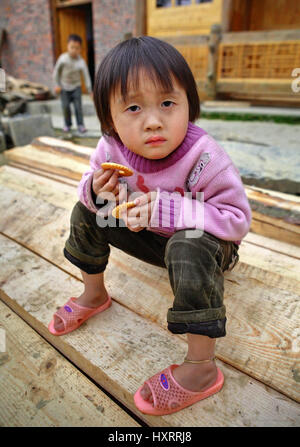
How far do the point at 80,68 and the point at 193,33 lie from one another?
7.33ft

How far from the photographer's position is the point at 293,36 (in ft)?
14.8

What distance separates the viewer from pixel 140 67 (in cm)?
86

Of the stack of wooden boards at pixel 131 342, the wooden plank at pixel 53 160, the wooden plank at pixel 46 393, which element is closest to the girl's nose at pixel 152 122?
the stack of wooden boards at pixel 131 342

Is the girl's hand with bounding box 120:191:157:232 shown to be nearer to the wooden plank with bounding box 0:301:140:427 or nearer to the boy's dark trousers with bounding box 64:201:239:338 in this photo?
the boy's dark trousers with bounding box 64:201:239:338

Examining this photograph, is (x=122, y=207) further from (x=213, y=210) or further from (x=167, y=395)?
(x=167, y=395)

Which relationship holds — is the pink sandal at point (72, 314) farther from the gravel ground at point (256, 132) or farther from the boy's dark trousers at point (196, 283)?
Answer: the gravel ground at point (256, 132)

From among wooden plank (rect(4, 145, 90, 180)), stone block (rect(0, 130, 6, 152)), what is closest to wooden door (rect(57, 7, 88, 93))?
stone block (rect(0, 130, 6, 152))

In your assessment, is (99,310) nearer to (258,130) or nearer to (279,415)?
(279,415)

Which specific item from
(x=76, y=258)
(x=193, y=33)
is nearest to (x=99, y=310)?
(x=76, y=258)

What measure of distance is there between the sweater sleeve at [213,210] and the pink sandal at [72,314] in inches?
17.1

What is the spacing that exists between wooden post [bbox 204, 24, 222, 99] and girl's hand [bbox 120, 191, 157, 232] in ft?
16.3

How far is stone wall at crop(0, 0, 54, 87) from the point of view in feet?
27.9

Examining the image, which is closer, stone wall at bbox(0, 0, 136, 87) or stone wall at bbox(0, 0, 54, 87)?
stone wall at bbox(0, 0, 136, 87)

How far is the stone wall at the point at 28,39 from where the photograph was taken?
27.9 ft
